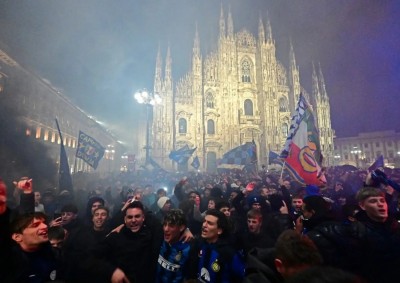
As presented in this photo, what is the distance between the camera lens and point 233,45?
37.1 m

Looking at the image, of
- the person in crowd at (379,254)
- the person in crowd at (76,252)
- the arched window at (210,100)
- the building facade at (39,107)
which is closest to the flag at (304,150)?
the person in crowd at (379,254)

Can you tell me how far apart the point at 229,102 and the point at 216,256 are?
112ft

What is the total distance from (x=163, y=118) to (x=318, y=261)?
32402mm

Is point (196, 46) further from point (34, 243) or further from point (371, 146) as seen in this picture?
point (371, 146)

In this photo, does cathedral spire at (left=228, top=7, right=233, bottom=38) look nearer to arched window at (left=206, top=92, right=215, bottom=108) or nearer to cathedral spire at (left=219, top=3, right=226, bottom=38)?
cathedral spire at (left=219, top=3, right=226, bottom=38)

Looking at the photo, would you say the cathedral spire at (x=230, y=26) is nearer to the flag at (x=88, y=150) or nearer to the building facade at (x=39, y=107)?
the building facade at (x=39, y=107)

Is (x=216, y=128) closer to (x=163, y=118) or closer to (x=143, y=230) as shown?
(x=163, y=118)

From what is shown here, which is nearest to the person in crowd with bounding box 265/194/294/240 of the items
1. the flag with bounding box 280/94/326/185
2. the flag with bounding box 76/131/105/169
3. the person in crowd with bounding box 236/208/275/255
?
the person in crowd with bounding box 236/208/275/255

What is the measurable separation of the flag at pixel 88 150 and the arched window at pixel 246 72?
1279 inches

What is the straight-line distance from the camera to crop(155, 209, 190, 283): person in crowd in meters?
2.78

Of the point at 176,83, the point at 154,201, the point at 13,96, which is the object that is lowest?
the point at 154,201

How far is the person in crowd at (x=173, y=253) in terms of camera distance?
278 cm

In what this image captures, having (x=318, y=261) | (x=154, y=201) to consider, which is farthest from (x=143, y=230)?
(x=154, y=201)

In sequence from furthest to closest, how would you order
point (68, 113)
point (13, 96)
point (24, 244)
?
1. point (68, 113)
2. point (13, 96)
3. point (24, 244)
